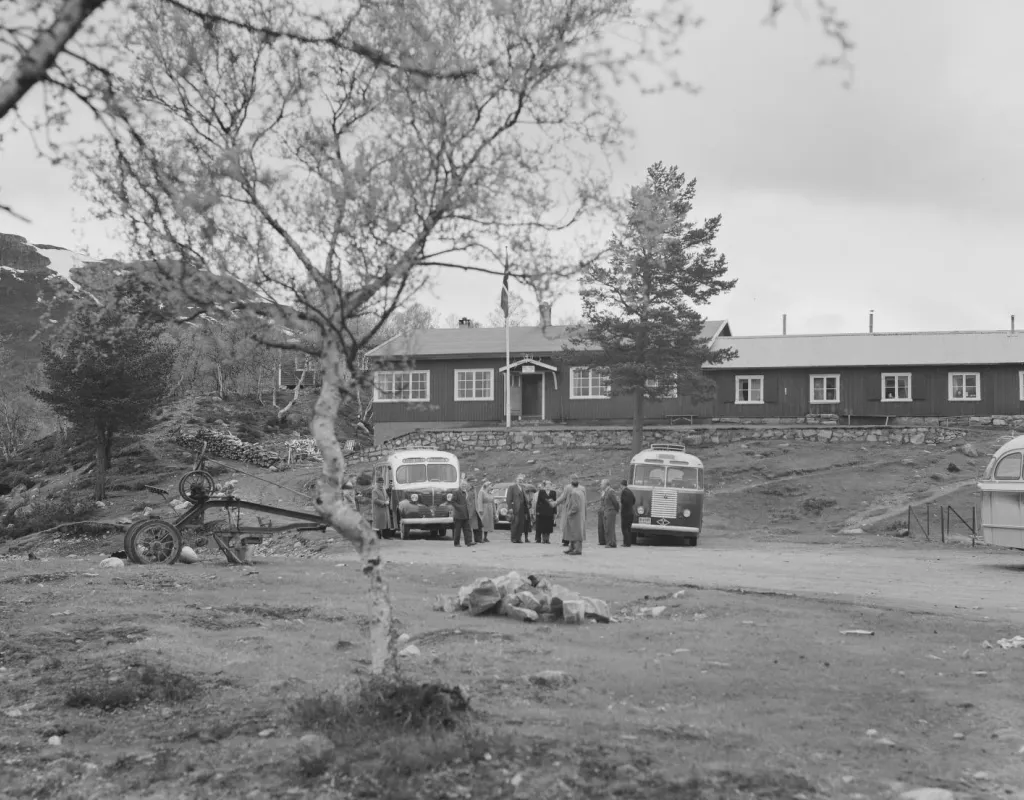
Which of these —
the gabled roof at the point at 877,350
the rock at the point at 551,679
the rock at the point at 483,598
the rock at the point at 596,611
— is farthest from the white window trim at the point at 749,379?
the rock at the point at 551,679

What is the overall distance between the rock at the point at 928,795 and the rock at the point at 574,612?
20.3ft

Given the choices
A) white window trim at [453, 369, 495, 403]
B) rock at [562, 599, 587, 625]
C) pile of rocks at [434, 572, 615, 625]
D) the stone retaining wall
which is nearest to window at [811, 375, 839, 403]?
the stone retaining wall

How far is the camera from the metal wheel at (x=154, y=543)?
19656mm

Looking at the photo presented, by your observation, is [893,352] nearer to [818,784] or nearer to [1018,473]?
[1018,473]

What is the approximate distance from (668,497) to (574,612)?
52.9ft

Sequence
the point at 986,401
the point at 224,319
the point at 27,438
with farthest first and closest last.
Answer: the point at 27,438
the point at 986,401
the point at 224,319

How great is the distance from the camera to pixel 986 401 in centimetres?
4806

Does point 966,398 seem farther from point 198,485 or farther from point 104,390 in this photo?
point 198,485

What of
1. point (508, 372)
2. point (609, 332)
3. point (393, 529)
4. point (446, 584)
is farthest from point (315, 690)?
point (508, 372)

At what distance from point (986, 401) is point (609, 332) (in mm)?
18041

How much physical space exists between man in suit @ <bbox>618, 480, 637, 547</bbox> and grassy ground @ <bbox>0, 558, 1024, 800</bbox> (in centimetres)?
1423

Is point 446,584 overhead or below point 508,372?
below

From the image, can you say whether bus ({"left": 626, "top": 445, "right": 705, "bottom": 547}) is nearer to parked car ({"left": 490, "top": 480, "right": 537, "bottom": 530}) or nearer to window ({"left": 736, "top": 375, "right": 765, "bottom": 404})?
parked car ({"left": 490, "top": 480, "right": 537, "bottom": 530})

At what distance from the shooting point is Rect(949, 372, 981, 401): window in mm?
48219
